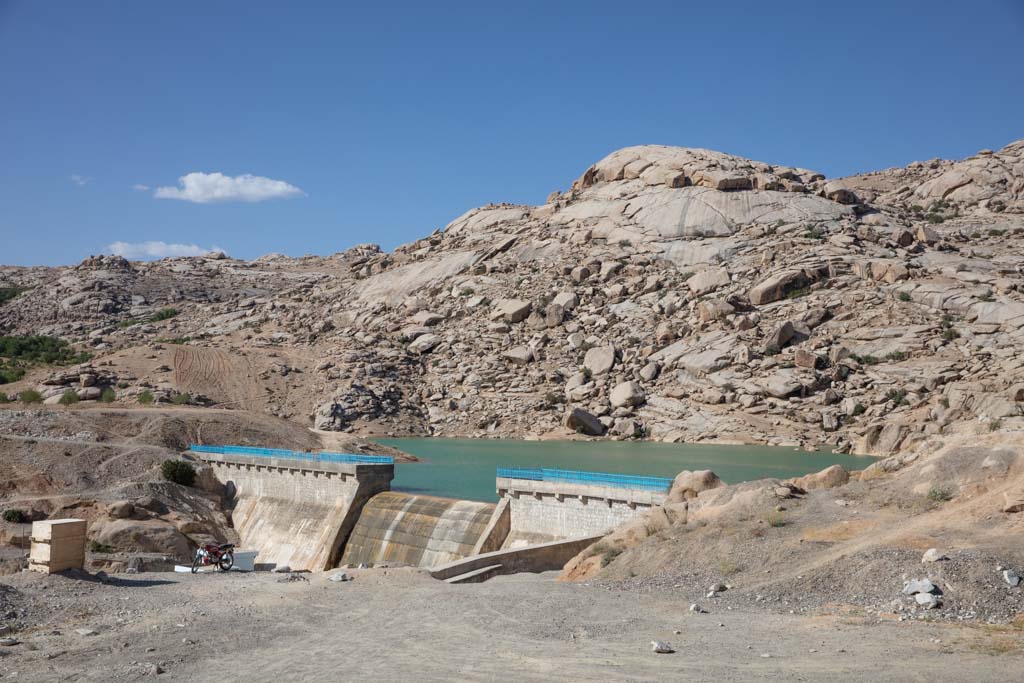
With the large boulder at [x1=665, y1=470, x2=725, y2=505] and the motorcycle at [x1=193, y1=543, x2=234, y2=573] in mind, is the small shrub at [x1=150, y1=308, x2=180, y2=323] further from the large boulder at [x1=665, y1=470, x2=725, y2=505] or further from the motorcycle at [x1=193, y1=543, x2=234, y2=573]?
the large boulder at [x1=665, y1=470, x2=725, y2=505]

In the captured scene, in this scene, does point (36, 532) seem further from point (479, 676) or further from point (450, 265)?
point (450, 265)

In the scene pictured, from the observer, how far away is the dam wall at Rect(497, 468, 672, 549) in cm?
2548

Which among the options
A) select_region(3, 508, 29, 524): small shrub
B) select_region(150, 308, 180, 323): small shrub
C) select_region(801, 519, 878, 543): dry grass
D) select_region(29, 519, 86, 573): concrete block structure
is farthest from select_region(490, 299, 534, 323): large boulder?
select_region(801, 519, 878, 543): dry grass

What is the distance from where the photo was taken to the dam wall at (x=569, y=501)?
83.6 feet

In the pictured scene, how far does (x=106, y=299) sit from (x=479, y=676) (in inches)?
5089

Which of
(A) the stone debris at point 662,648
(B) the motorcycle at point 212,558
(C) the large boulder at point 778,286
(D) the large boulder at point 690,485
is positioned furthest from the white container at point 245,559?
(C) the large boulder at point 778,286

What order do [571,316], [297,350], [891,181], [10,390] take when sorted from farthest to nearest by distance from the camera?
[891,181] → [297,350] → [571,316] → [10,390]

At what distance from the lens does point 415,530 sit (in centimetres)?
3073

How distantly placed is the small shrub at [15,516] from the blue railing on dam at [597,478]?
1832 centimetres

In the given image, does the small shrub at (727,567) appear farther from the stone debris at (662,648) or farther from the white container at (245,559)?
the white container at (245,559)

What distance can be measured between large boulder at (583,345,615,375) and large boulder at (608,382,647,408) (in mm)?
3853

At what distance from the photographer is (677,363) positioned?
69.0 meters

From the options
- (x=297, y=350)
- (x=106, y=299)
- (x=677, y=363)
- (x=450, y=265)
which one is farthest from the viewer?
(x=106, y=299)

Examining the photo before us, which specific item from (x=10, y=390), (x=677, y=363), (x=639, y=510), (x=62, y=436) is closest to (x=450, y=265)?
(x=677, y=363)
